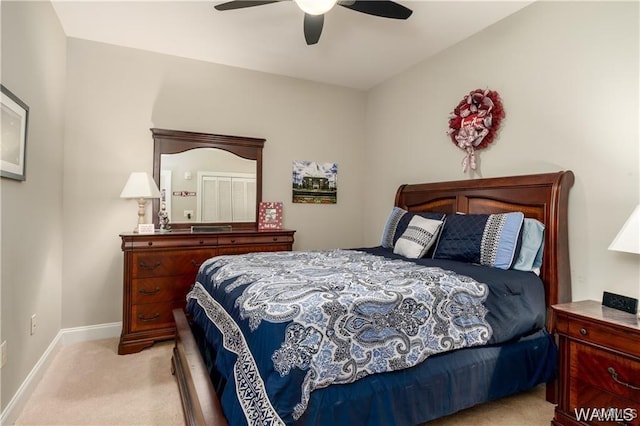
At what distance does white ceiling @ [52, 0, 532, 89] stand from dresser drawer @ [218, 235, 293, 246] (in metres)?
1.84

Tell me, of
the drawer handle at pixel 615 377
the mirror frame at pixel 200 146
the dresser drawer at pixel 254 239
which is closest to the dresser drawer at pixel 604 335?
the drawer handle at pixel 615 377

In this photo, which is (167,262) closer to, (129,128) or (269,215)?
(269,215)

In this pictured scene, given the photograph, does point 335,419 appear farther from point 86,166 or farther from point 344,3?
point 86,166

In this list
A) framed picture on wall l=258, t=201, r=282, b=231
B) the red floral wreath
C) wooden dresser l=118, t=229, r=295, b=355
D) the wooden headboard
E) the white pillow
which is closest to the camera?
the wooden headboard

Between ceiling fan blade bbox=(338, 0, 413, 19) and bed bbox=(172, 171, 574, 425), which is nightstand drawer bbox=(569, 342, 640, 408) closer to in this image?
bed bbox=(172, 171, 574, 425)

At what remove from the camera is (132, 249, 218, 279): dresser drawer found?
292cm

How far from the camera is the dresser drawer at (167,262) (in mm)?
2924

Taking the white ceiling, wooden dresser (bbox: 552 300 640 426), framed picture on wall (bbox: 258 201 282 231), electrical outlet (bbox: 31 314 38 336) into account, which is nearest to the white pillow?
wooden dresser (bbox: 552 300 640 426)

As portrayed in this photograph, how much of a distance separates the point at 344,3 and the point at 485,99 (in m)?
1.39

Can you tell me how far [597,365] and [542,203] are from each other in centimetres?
103

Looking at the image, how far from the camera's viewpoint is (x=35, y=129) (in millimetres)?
2326

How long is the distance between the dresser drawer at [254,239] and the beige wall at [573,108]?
165cm

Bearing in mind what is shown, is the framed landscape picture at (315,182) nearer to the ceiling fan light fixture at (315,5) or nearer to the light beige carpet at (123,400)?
the ceiling fan light fixture at (315,5)

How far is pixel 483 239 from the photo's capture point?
2398mm
